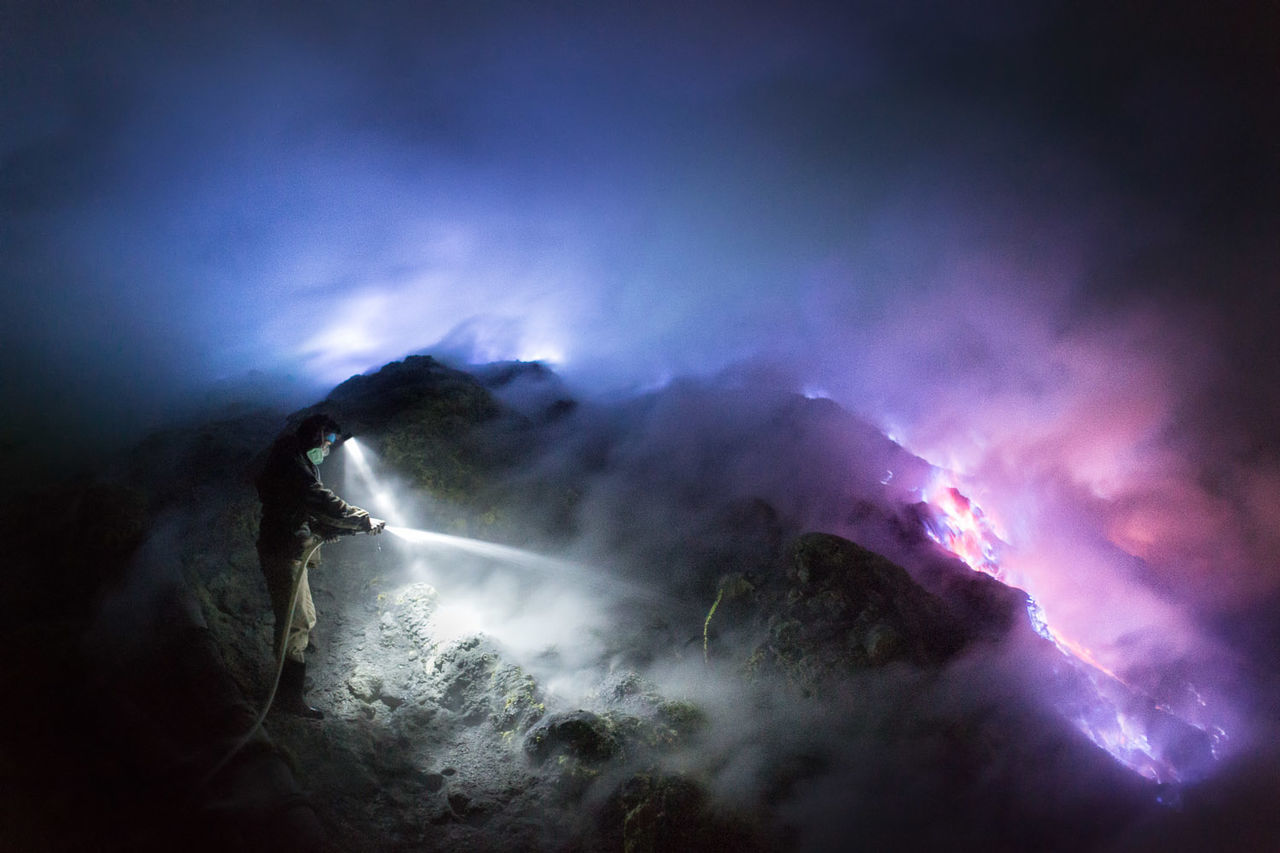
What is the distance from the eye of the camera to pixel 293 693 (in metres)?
6.93

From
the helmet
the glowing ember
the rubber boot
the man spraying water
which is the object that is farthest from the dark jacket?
the glowing ember

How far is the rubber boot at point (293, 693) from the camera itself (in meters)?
6.86

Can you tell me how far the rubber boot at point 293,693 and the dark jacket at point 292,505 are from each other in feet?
4.88

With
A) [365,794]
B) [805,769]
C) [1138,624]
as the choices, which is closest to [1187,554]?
[1138,624]

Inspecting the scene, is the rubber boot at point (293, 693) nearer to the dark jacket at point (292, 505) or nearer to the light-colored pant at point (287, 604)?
the light-colored pant at point (287, 604)

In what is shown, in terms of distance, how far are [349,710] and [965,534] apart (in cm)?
1746

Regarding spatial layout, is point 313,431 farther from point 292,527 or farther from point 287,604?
point 287,604

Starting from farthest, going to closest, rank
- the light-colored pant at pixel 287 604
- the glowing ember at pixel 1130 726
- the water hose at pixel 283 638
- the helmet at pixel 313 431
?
the glowing ember at pixel 1130 726
the helmet at pixel 313 431
the light-colored pant at pixel 287 604
the water hose at pixel 283 638

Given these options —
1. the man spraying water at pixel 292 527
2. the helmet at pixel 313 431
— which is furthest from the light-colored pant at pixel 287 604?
the helmet at pixel 313 431

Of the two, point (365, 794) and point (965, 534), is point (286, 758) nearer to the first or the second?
point (365, 794)

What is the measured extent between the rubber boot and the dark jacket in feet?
4.88

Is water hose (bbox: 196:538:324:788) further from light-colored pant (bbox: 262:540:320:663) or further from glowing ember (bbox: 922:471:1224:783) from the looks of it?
glowing ember (bbox: 922:471:1224:783)

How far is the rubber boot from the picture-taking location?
6.86 metres

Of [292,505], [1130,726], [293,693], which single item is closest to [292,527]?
[292,505]
